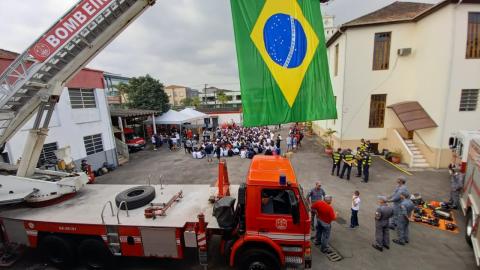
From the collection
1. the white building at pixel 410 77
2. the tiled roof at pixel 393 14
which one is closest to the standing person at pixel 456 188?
the white building at pixel 410 77

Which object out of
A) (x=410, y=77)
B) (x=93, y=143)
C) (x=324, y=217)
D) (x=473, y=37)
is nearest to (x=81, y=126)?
(x=93, y=143)

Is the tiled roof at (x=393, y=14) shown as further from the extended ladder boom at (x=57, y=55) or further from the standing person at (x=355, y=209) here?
the extended ladder boom at (x=57, y=55)

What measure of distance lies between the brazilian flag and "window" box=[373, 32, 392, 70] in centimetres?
1171

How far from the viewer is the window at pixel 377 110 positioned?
49.8 ft

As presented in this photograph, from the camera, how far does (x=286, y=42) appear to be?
5.61m

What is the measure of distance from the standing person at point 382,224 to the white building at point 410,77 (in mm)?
9135

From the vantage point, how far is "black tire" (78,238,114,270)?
5363mm

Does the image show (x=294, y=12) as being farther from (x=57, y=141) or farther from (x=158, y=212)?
(x=57, y=141)

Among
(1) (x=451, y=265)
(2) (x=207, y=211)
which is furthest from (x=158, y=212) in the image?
(1) (x=451, y=265)

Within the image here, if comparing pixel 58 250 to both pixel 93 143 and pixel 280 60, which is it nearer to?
pixel 280 60

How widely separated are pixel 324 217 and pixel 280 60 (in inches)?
167

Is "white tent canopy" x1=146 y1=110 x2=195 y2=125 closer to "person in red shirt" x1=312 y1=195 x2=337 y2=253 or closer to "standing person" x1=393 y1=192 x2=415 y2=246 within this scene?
"person in red shirt" x1=312 y1=195 x2=337 y2=253

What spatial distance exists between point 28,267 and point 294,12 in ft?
31.7

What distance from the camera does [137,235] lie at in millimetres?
5039
